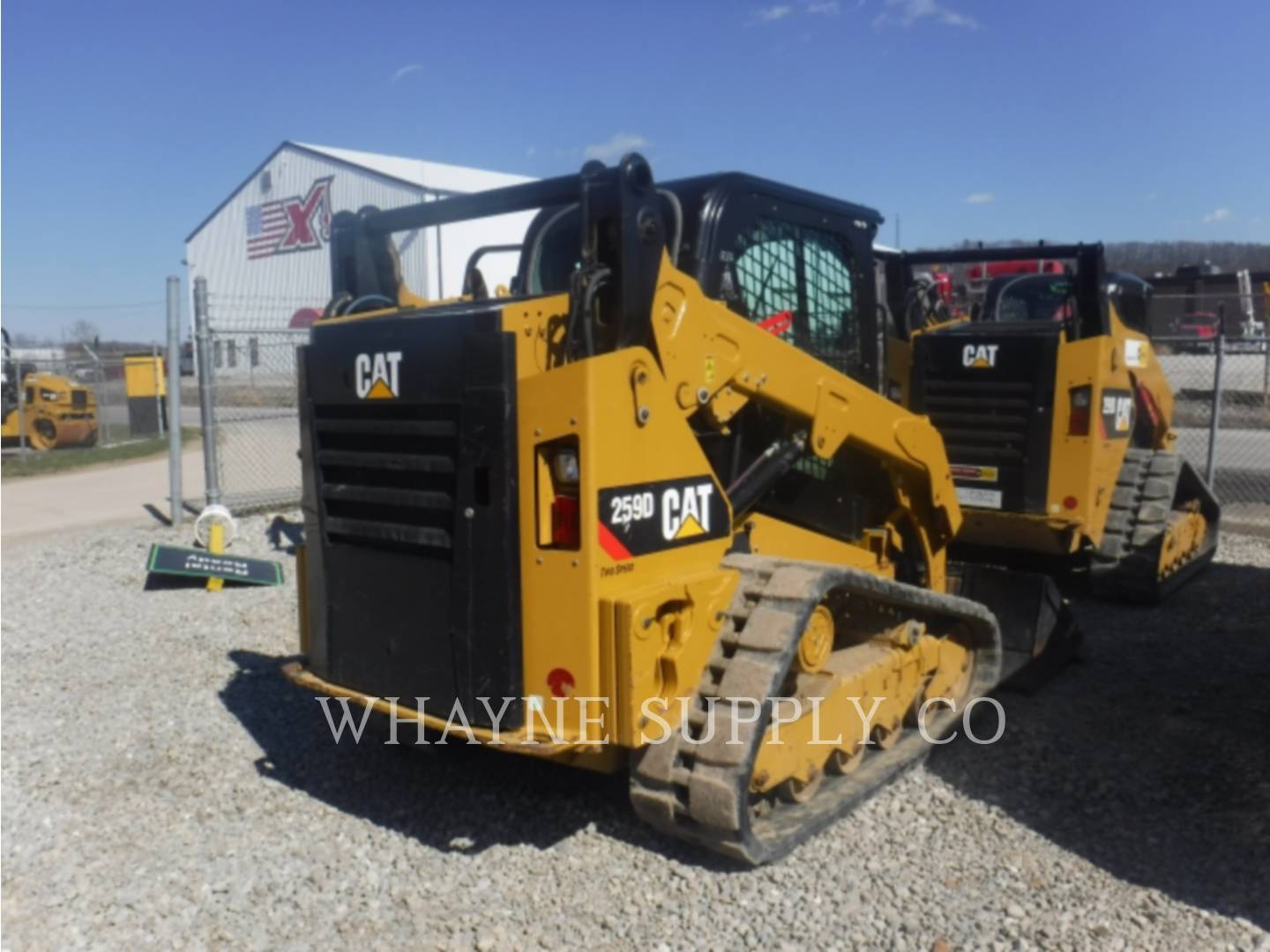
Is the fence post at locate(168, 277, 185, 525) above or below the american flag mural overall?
below

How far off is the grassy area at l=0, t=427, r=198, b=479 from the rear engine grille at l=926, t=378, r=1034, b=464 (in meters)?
14.0

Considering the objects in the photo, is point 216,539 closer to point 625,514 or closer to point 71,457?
point 625,514

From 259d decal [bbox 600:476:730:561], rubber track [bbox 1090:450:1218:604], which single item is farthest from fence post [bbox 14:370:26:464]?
259d decal [bbox 600:476:730:561]

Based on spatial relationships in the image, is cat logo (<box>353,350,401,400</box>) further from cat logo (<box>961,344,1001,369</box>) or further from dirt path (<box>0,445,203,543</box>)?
dirt path (<box>0,445,203,543</box>)

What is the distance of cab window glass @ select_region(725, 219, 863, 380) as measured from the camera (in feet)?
15.0

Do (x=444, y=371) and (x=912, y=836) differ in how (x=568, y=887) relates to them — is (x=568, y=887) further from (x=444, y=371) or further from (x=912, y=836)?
(x=444, y=371)

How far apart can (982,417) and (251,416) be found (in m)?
8.49

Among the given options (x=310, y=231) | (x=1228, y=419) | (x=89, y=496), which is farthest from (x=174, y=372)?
(x=310, y=231)

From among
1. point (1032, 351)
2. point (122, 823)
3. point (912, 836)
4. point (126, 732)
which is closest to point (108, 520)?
point (126, 732)

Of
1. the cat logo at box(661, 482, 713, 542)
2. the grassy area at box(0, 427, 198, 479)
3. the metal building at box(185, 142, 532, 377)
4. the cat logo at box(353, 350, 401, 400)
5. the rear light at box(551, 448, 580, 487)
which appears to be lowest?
the grassy area at box(0, 427, 198, 479)

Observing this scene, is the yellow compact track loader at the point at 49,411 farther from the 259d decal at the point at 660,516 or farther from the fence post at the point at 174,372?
the 259d decal at the point at 660,516

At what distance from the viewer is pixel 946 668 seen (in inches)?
210

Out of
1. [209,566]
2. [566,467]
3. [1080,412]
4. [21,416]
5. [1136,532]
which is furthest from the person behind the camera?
[21,416]

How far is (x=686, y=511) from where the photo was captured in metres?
3.97
